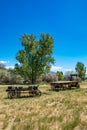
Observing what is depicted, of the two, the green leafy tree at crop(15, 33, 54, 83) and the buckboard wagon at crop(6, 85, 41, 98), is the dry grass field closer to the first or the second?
the buckboard wagon at crop(6, 85, 41, 98)

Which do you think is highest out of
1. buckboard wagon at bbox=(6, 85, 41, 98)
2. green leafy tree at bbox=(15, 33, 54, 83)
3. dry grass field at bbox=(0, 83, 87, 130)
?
green leafy tree at bbox=(15, 33, 54, 83)

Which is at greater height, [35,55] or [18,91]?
[35,55]

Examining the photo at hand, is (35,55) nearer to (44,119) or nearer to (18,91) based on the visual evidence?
(18,91)

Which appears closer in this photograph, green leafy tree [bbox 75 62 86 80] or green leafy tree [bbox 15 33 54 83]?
green leafy tree [bbox 15 33 54 83]

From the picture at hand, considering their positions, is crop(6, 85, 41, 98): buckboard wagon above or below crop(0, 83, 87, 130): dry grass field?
above

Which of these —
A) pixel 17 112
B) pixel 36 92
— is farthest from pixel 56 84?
pixel 17 112

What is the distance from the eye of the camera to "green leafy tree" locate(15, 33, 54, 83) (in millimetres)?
47625

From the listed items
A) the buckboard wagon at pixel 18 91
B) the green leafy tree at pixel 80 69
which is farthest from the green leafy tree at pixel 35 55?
the green leafy tree at pixel 80 69

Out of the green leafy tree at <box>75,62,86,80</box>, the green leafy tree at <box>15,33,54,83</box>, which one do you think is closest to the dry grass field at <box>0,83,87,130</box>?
the green leafy tree at <box>15,33,54,83</box>

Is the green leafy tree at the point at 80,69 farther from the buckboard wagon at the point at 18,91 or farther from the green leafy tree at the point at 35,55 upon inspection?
the buckboard wagon at the point at 18,91

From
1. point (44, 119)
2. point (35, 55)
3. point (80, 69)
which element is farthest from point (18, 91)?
point (80, 69)

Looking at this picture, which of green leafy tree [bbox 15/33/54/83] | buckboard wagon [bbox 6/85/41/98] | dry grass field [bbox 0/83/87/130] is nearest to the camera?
dry grass field [bbox 0/83/87/130]

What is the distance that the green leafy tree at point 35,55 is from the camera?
47625 millimetres

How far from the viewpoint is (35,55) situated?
157ft
